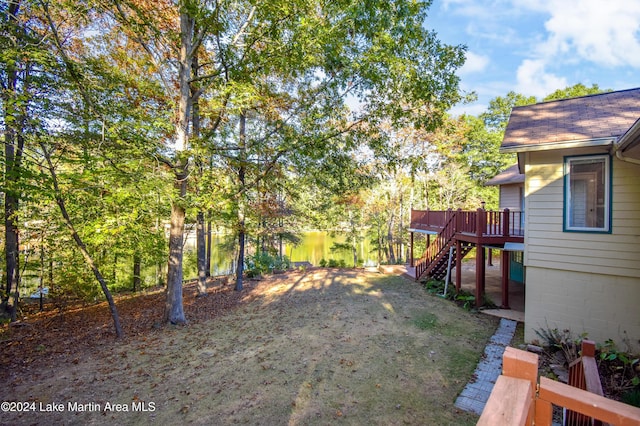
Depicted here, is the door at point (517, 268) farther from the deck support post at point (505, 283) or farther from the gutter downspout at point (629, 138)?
the gutter downspout at point (629, 138)

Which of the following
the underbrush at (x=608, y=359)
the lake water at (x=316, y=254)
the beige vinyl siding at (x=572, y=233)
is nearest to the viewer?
the underbrush at (x=608, y=359)

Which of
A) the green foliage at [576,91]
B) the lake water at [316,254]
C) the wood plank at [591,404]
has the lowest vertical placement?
the lake water at [316,254]

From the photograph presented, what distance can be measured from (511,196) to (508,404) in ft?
46.6

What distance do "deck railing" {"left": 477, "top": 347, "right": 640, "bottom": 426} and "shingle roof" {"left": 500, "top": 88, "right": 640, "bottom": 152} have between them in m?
6.09

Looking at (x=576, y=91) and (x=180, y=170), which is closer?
(x=180, y=170)

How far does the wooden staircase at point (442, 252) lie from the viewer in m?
10.6

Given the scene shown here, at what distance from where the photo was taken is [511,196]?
13.0 meters

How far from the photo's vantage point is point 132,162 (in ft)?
20.6

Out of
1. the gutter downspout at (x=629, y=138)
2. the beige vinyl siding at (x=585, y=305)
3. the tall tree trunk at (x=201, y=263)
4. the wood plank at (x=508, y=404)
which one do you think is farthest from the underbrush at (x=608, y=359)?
the tall tree trunk at (x=201, y=263)

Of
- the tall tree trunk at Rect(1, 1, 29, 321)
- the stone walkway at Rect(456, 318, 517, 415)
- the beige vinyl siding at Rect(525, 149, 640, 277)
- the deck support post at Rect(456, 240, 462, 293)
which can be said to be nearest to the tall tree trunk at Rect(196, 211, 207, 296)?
the tall tree trunk at Rect(1, 1, 29, 321)

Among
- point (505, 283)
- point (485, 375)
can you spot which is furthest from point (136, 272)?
point (505, 283)

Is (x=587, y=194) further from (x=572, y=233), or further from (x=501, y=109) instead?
(x=501, y=109)

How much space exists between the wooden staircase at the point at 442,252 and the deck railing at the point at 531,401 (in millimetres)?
9560

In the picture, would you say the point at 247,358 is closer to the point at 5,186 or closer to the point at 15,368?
the point at 15,368
